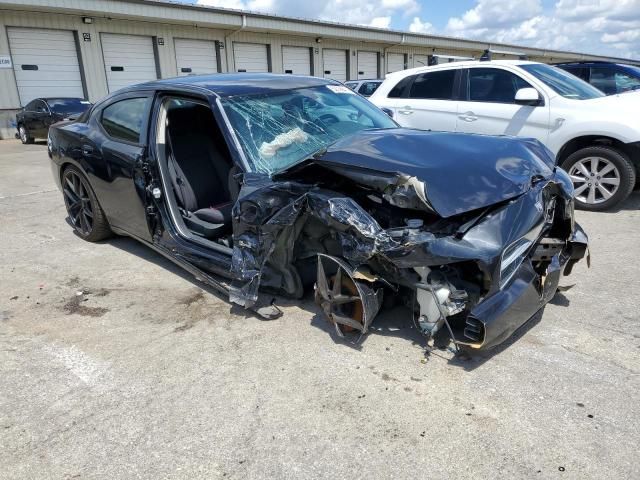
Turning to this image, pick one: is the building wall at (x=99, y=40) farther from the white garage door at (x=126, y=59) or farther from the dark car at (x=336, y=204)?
the dark car at (x=336, y=204)

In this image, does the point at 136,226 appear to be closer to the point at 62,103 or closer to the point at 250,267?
the point at 250,267

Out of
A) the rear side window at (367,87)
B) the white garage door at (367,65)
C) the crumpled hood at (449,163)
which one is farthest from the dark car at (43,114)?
the white garage door at (367,65)

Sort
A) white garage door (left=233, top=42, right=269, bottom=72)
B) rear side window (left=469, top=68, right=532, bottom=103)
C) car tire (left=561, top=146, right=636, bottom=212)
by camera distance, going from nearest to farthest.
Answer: car tire (left=561, top=146, right=636, bottom=212) → rear side window (left=469, top=68, right=532, bottom=103) → white garage door (left=233, top=42, right=269, bottom=72)

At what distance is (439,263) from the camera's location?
243cm

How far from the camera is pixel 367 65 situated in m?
28.8

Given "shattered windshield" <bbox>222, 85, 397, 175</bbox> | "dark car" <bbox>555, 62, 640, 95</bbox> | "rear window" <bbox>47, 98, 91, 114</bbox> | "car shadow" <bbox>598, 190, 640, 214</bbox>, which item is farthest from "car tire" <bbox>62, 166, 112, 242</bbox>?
"rear window" <bbox>47, 98, 91, 114</bbox>

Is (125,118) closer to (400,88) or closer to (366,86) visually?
(400,88)

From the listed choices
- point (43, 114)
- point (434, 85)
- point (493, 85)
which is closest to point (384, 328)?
point (493, 85)

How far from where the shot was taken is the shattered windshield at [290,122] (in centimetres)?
336

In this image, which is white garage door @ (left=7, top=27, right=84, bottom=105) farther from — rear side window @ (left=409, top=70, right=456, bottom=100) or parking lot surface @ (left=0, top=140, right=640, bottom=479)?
parking lot surface @ (left=0, top=140, right=640, bottom=479)

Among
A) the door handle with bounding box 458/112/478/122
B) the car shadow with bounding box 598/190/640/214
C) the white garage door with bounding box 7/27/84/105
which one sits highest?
the white garage door with bounding box 7/27/84/105

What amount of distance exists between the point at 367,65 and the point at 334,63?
3004 millimetres

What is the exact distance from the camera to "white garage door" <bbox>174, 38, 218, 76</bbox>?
20.5m

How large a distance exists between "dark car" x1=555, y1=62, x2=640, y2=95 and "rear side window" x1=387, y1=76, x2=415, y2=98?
13.7 feet
